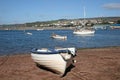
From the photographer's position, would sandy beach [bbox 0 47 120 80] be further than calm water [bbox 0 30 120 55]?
No

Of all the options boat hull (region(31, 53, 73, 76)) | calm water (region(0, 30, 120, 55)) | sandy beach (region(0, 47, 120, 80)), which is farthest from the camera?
calm water (region(0, 30, 120, 55))

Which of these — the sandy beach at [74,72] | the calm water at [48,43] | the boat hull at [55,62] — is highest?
the boat hull at [55,62]

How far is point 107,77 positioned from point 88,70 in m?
2.38

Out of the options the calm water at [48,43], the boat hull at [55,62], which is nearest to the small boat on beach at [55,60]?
the boat hull at [55,62]

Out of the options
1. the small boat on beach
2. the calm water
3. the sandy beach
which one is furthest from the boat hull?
the calm water

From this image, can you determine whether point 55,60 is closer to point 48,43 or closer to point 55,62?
point 55,62

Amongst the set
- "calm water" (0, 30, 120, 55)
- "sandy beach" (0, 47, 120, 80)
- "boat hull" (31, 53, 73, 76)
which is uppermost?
"boat hull" (31, 53, 73, 76)

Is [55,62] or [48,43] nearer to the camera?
[55,62]

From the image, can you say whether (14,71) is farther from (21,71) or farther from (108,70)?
(108,70)

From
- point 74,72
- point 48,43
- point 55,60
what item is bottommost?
point 48,43

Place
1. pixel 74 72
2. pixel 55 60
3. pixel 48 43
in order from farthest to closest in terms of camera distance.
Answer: pixel 48 43, pixel 74 72, pixel 55 60

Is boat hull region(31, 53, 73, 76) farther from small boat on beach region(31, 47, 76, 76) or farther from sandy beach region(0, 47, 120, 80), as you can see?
sandy beach region(0, 47, 120, 80)

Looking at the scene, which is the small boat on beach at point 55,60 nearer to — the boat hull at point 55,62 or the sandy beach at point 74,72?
the boat hull at point 55,62

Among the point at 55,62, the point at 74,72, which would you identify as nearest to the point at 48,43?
the point at 74,72
